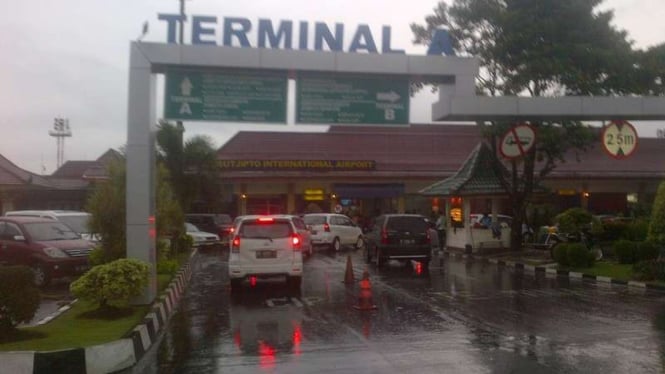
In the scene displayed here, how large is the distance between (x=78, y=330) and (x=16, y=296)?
1.27m

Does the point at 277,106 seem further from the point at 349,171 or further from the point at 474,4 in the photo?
the point at 349,171

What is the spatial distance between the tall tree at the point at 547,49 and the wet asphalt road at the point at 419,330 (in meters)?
7.79

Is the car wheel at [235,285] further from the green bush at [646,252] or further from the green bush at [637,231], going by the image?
the green bush at [637,231]

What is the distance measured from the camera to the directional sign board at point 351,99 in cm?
1528

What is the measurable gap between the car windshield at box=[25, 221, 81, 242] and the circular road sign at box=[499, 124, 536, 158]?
12170 millimetres

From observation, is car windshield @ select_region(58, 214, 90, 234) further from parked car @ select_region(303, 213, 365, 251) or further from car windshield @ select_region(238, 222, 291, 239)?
parked car @ select_region(303, 213, 365, 251)

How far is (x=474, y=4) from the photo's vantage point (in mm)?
24750

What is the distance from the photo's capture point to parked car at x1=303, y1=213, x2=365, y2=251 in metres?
31.9

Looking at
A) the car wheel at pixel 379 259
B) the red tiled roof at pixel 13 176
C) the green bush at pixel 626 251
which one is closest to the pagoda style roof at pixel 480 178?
the car wheel at pixel 379 259

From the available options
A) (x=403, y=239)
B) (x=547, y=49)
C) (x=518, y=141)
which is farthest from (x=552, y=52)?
(x=403, y=239)

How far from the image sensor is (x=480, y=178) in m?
29.4

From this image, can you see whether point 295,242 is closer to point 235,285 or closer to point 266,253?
point 266,253

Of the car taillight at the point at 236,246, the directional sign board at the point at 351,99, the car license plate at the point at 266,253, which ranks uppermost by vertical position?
the directional sign board at the point at 351,99

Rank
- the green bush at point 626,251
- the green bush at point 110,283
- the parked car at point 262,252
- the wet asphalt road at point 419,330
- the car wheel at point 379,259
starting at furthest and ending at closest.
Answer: the car wheel at point 379,259
the green bush at point 626,251
the parked car at point 262,252
the green bush at point 110,283
the wet asphalt road at point 419,330
